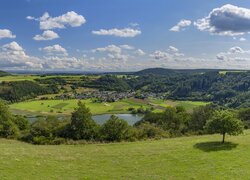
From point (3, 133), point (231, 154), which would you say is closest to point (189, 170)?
point (231, 154)

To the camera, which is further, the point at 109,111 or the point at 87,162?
the point at 109,111

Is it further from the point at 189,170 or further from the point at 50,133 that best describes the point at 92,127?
the point at 189,170

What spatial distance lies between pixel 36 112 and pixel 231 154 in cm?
13958

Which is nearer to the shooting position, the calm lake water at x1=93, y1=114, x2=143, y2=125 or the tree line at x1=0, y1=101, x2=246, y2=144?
the tree line at x1=0, y1=101, x2=246, y2=144

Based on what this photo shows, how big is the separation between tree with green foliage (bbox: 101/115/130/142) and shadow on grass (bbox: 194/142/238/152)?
35.2ft

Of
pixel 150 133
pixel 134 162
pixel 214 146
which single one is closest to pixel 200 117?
pixel 150 133

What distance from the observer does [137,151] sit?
30078 mm

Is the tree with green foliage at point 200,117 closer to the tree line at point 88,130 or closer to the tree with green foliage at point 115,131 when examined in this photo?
the tree line at point 88,130

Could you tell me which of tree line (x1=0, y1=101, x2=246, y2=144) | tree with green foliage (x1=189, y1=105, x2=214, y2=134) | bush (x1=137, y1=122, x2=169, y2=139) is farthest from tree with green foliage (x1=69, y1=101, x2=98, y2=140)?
tree with green foliage (x1=189, y1=105, x2=214, y2=134)

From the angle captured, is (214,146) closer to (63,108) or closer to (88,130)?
(88,130)

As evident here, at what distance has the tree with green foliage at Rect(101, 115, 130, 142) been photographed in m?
39.1

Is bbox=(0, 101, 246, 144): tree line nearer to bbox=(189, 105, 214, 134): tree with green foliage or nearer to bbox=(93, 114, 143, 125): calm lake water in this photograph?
bbox=(189, 105, 214, 134): tree with green foliage

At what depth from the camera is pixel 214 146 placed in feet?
105

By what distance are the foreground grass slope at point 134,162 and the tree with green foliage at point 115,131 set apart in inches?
241
